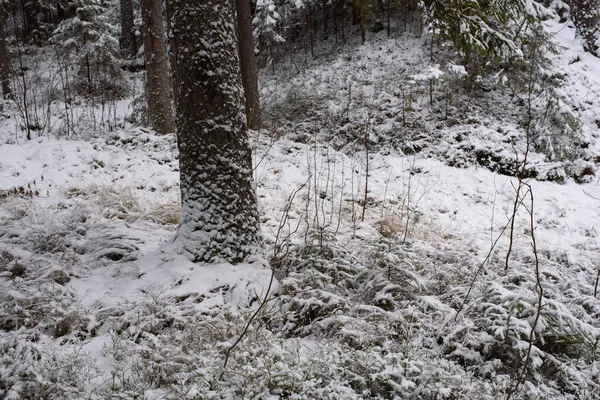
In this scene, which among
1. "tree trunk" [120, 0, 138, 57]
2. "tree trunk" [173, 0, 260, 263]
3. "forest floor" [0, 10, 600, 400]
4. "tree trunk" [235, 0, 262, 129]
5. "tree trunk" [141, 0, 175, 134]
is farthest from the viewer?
"tree trunk" [120, 0, 138, 57]

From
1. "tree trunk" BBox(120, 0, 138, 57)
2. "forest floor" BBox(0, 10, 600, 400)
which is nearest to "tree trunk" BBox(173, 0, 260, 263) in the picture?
"forest floor" BBox(0, 10, 600, 400)

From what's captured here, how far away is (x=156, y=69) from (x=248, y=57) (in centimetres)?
216

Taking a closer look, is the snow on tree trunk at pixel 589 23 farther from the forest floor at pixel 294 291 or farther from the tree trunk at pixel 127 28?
the tree trunk at pixel 127 28

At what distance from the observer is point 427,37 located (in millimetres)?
14430

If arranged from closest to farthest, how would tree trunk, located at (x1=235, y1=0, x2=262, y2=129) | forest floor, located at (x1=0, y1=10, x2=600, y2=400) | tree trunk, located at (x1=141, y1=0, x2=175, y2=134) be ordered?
1. forest floor, located at (x1=0, y1=10, x2=600, y2=400)
2. tree trunk, located at (x1=141, y1=0, x2=175, y2=134)
3. tree trunk, located at (x1=235, y1=0, x2=262, y2=129)

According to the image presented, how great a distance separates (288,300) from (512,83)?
33.3 ft

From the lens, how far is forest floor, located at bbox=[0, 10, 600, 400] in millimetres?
2389

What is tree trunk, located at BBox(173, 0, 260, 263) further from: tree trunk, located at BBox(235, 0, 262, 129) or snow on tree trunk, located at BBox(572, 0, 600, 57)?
snow on tree trunk, located at BBox(572, 0, 600, 57)

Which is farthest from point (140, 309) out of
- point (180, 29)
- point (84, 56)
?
point (84, 56)

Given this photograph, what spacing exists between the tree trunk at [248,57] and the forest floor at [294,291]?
1.95 metres

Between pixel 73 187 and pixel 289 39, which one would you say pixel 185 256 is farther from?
pixel 289 39

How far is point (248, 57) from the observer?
9.30 meters

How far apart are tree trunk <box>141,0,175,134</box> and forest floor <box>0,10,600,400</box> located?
1.17 meters

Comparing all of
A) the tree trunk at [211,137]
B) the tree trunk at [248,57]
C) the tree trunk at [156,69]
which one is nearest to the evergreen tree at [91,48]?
the tree trunk at [156,69]
